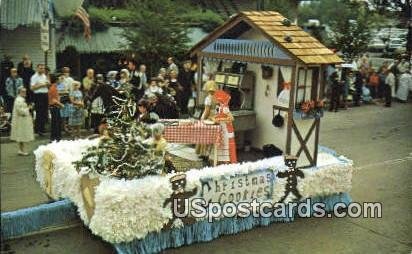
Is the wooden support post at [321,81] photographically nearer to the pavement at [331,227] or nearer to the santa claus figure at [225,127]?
the santa claus figure at [225,127]

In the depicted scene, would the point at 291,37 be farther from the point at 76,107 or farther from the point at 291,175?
the point at 76,107

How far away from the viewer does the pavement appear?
298 inches

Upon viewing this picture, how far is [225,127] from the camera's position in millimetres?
9719

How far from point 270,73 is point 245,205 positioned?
11.5 feet

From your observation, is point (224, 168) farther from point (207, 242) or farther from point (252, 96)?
point (252, 96)

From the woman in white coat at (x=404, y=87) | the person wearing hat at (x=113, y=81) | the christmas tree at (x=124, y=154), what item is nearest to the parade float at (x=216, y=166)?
the christmas tree at (x=124, y=154)

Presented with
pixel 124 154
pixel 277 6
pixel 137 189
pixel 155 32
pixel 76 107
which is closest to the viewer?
pixel 137 189

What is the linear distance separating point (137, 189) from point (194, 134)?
291cm

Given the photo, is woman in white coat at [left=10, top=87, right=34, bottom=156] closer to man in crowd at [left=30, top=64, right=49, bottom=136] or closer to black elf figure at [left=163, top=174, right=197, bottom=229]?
man in crowd at [left=30, top=64, right=49, bottom=136]

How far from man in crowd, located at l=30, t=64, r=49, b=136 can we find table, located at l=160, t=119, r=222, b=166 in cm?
540

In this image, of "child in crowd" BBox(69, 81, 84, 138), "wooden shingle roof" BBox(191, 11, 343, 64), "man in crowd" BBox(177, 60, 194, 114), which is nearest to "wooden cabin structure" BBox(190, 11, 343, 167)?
"wooden shingle roof" BBox(191, 11, 343, 64)

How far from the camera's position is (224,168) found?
7867 millimetres

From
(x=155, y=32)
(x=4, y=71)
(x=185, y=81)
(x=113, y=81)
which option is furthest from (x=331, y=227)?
(x=155, y=32)

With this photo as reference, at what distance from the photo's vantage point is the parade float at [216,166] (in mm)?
6910
